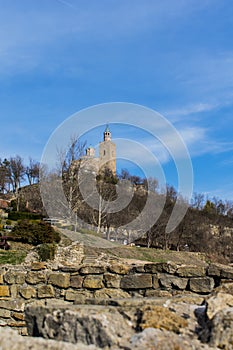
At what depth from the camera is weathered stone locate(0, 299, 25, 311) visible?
540 centimetres

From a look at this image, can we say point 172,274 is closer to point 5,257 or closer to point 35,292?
point 35,292

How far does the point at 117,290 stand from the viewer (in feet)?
16.6

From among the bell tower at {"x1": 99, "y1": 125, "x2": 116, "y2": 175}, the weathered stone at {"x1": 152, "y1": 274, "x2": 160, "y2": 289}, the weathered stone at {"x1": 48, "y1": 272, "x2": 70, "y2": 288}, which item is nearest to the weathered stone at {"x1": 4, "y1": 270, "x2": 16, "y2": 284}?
the weathered stone at {"x1": 48, "y1": 272, "x2": 70, "y2": 288}

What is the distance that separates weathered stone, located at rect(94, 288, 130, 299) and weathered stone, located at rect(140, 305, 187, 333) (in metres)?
2.45

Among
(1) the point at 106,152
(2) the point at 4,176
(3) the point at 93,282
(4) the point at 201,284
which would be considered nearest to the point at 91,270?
(3) the point at 93,282

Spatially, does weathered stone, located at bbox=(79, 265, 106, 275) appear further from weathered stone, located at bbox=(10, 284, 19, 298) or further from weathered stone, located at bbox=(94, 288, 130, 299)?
weathered stone, located at bbox=(10, 284, 19, 298)

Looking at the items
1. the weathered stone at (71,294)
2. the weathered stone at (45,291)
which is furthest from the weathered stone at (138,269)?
the weathered stone at (45,291)

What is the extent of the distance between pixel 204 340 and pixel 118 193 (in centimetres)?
3912

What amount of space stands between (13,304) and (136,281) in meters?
1.84

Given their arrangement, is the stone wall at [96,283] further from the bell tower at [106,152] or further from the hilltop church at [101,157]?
the bell tower at [106,152]

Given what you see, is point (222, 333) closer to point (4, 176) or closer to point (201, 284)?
point (201, 284)

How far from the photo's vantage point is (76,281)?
17.3 feet

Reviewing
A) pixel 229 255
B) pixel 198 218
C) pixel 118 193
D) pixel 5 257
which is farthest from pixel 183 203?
pixel 5 257

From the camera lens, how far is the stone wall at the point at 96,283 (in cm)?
498
